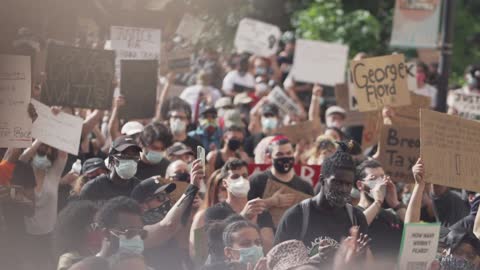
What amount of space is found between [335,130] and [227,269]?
207 inches

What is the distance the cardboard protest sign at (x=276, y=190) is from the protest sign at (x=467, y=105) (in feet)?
17.2

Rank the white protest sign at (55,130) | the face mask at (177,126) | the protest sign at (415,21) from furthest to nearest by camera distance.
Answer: the protest sign at (415,21) < the face mask at (177,126) < the white protest sign at (55,130)

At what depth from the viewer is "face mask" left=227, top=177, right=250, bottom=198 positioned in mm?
9125

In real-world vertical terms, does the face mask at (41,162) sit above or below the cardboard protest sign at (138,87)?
below

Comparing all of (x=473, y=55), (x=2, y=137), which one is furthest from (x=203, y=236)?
(x=473, y=55)

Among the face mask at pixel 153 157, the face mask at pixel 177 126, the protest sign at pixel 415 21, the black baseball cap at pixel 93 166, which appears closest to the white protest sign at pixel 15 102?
the black baseball cap at pixel 93 166

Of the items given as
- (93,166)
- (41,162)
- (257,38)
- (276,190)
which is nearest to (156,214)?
(93,166)

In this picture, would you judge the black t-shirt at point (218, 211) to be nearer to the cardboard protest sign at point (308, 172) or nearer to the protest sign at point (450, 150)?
the protest sign at point (450, 150)

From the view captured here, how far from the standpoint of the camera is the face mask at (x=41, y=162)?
1016 centimetres

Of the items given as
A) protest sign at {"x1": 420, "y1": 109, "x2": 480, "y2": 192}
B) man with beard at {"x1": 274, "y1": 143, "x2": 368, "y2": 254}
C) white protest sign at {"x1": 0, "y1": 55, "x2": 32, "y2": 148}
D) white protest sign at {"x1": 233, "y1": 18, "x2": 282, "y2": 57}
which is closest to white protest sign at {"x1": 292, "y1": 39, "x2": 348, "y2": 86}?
white protest sign at {"x1": 233, "y1": 18, "x2": 282, "y2": 57}

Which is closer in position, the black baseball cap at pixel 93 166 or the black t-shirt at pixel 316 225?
the black t-shirt at pixel 316 225

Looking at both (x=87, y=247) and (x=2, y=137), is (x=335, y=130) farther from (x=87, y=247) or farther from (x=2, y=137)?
(x=87, y=247)

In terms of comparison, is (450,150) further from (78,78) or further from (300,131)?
(300,131)

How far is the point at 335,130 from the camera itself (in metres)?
12.8
